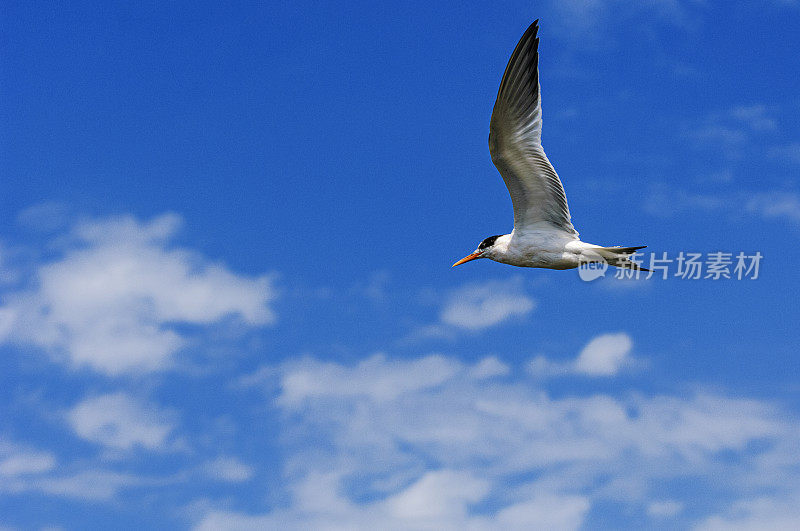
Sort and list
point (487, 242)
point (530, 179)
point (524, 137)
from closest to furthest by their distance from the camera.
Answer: point (524, 137) < point (530, 179) < point (487, 242)

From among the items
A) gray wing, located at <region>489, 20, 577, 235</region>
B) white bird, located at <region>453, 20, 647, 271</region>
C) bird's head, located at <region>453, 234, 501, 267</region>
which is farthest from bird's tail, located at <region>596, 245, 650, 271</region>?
bird's head, located at <region>453, 234, 501, 267</region>

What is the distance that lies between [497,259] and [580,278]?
4.81ft

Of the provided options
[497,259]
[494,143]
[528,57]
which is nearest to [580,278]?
[497,259]

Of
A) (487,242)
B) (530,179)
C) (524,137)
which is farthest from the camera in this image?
(487,242)

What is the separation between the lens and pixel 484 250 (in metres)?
11.9

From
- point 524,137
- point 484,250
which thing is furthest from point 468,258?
point 524,137

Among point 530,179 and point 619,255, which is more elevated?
point 530,179

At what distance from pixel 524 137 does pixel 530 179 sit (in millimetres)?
632

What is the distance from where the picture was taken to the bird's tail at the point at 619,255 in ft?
34.5

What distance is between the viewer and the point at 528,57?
1037 centimetres

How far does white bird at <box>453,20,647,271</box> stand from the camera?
10.4m

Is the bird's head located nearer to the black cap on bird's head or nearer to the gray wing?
the black cap on bird's head

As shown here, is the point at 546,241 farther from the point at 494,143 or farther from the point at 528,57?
the point at 528,57

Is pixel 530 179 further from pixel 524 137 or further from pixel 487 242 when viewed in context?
pixel 487 242
